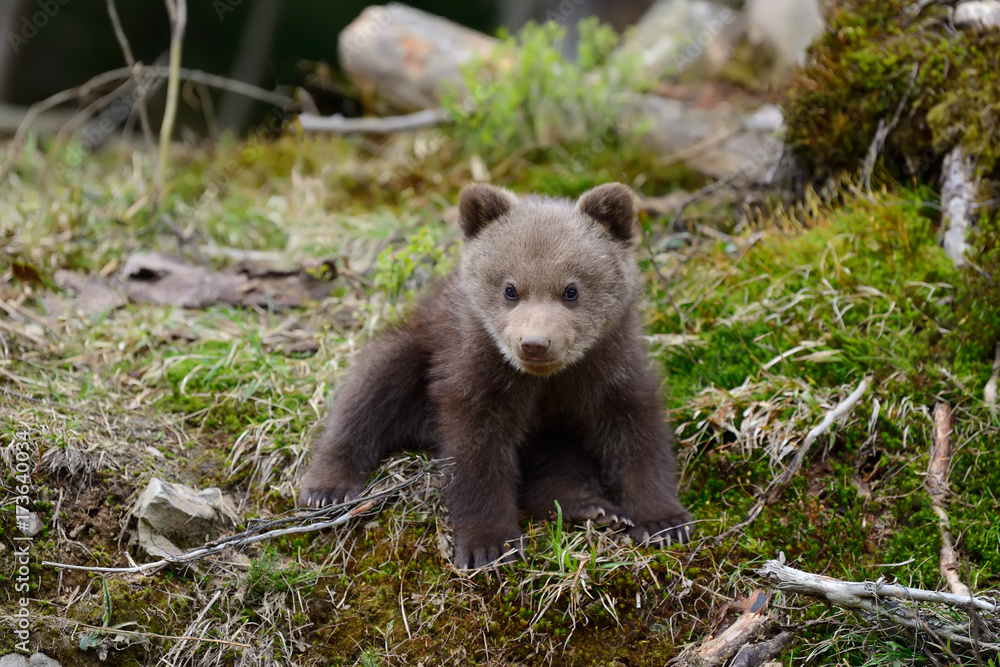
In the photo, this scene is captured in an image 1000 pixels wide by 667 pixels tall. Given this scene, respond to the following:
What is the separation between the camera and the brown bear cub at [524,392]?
149 inches

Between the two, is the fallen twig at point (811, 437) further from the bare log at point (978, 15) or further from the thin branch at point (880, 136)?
the bare log at point (978, 15)

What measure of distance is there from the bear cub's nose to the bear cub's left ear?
89cm

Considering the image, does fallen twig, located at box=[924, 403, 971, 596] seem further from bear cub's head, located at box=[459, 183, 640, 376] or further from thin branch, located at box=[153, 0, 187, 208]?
thin branch, located at box=[153, 0, 187, 208]

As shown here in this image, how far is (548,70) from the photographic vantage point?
7355 mm

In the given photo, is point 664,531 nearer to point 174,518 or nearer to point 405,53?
point 174,518

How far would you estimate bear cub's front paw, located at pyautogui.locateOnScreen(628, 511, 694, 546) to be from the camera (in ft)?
12.4

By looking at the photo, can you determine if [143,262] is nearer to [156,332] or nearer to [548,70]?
[156,332]

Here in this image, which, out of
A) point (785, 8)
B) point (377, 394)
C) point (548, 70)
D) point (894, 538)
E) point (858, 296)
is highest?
point (785, 8)

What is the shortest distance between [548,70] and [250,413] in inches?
171

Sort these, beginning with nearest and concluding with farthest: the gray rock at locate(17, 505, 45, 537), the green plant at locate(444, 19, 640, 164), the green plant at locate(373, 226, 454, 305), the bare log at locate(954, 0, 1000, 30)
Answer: the gray rock at locate(17, 505, 45, 537)
the bare log at locate(954, 0, 1000, 30)
the green plant at locate(373, 226, 454, 305)
the green plant at locate(444, 19, 640, 164)

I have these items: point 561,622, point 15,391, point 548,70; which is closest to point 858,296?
point 561,622

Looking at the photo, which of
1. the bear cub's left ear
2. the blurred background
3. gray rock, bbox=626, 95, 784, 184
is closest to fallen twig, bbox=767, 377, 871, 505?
the bear cub's left ear

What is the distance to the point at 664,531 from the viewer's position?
12.4 feet

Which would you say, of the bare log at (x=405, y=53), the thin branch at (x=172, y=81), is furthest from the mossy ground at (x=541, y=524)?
the bare log at (x=405, y=53)
